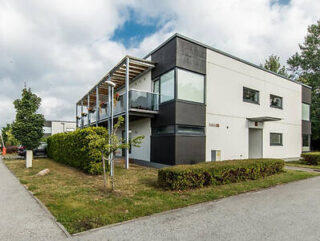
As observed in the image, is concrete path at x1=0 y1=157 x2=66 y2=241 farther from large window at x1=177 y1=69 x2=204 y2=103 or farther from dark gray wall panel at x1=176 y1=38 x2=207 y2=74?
dark gray wall panel at x1=176 y1=38 x2=207 y2=74

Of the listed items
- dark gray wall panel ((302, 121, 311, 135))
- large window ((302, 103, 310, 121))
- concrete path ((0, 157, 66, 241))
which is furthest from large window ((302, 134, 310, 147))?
concrete path ((0, 157, 66, 241))

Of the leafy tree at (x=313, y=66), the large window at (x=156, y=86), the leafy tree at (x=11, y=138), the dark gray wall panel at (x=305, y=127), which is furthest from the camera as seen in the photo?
the leafy tree at (x=313, y=66)

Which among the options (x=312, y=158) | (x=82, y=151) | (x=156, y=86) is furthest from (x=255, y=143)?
(x=82, y=151)

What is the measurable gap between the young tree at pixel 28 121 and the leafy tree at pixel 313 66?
95.6ft

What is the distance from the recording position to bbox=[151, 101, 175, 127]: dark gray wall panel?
36.0ft

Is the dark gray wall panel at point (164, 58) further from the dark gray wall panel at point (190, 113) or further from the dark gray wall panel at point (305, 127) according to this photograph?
the dark gray wall panel at point (305, 127)

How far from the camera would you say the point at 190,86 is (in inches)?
456

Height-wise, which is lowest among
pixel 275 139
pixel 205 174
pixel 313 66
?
pixel 205 174

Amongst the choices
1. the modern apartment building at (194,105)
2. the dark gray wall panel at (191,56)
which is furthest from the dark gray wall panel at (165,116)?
the dark gray wall panel at (191,56)

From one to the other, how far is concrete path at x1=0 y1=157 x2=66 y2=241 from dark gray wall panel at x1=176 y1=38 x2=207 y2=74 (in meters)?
9.11

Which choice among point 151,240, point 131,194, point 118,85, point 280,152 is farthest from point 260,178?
point 118,85

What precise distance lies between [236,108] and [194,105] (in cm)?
400

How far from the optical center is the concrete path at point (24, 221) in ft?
11.8

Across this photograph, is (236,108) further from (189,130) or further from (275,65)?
(275,65)
